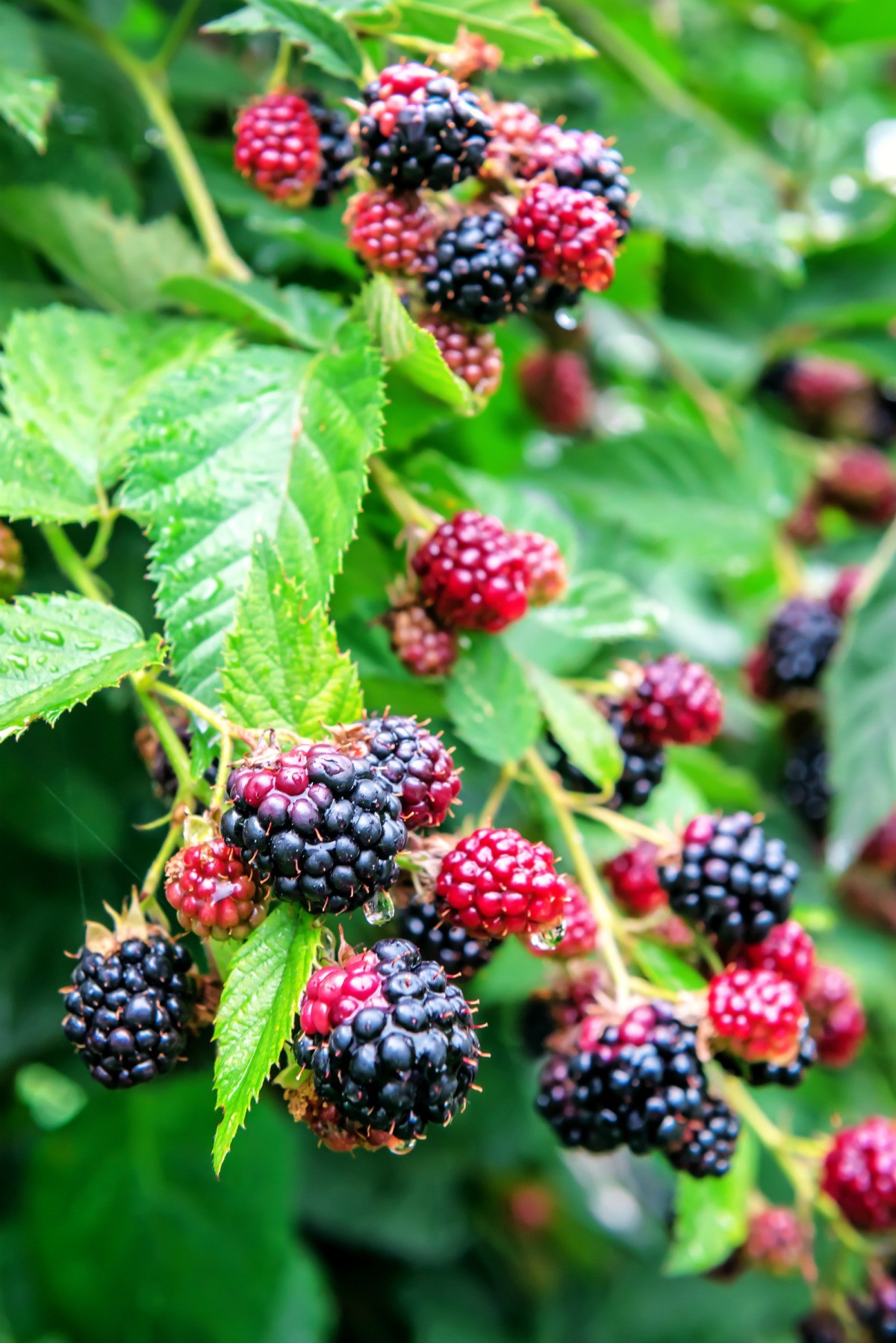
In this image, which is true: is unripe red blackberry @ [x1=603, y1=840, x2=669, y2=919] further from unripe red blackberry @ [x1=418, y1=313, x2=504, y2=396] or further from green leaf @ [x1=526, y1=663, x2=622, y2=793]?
unripe red blackberry @ [x1=418, y1=313, x2=504, y2=396]

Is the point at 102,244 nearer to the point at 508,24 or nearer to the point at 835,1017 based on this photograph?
the point at 508,24

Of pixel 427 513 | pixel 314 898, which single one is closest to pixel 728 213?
pixel 427 513

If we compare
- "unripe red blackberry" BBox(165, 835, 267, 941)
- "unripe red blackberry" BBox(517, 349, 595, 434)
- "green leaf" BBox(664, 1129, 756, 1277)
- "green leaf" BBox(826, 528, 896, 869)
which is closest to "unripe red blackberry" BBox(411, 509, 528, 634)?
"unripe red blackberry" BBox(165, 835, 267, 941)

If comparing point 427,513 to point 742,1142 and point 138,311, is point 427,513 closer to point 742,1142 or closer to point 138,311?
point 138,311

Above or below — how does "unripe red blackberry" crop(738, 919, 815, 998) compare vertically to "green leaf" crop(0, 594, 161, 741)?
below

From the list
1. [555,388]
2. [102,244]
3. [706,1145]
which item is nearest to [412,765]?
[706,1145]

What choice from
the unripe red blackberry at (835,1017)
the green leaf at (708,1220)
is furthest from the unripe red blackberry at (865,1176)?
the unripe red blackberry at (835,1017)

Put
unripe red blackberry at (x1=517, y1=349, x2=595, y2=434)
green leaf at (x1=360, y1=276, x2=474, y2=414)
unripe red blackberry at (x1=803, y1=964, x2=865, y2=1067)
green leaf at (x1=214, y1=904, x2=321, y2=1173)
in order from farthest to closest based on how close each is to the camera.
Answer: unripe red blackberry at (x1=517, y1=349, x2=595, y2=434) → unripe red blackberry at (x1=803, y1=964, x2=865, y2=1067) → green leaf at (x1=360, y1=276, x2=474, y2=414) → green leaf at (x1=214, y1=904, x2=321, y2=1173)

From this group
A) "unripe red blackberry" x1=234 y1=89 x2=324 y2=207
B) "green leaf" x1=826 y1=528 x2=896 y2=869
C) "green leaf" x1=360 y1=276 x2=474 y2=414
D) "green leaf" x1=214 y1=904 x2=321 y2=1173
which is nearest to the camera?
"green leaf" x1=214 y1=904 x2=321 y2=1173
